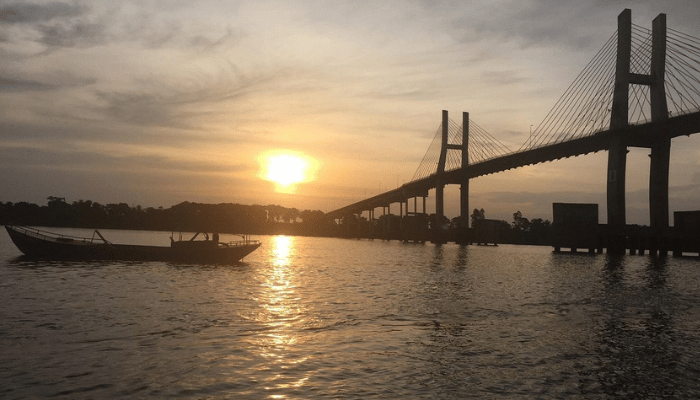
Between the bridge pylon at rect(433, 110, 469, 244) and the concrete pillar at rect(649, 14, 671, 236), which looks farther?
the bridge pylon at rect(433, 110, 469, 244)

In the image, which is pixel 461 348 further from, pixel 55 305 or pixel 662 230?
pixel 662 230

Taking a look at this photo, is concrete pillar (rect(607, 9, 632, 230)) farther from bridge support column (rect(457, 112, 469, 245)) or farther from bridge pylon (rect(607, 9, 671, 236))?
bridge support column (rect(457, 112, 469, 245))

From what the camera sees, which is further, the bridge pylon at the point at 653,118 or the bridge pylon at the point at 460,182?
the bridge pylon at the point at 460,182

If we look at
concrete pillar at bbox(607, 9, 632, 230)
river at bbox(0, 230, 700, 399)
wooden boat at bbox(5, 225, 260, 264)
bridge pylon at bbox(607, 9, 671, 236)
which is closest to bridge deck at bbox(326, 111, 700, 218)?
bridge pylon at bbox(607, 9, 671, 236)

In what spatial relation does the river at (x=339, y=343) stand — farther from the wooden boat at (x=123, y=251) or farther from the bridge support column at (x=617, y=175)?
the bridge support column at (x=617, y=175)

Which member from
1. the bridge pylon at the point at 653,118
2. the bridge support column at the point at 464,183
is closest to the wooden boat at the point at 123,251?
the bridge pylon at the point at 653,118

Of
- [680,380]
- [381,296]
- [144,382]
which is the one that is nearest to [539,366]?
[680,380]
